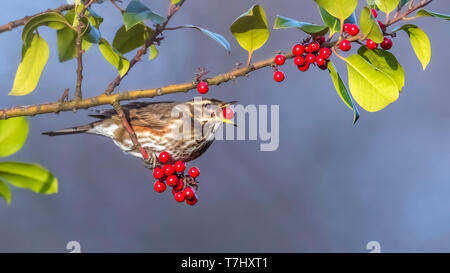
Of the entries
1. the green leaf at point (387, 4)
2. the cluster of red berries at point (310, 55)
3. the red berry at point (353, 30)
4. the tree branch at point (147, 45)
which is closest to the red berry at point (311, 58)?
the cluster of red berries at point (310, 55)

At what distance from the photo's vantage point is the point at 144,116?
218 cm

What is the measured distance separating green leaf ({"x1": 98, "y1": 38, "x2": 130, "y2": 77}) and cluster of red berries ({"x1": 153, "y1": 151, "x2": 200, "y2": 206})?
258 mm

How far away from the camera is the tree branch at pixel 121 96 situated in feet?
3.68

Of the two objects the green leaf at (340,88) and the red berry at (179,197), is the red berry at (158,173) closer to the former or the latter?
the red berry at (179,197)

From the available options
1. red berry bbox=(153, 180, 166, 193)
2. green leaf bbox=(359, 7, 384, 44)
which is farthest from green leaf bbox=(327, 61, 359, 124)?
red berry bbox=(153, 180, 166, 193)

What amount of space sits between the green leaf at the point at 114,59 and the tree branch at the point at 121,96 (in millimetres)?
136

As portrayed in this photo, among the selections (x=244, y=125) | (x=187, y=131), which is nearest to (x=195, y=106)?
(x=187, y=131)

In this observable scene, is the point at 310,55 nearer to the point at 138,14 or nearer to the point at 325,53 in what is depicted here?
the point at 325,53

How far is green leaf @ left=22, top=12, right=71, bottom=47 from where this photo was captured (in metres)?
1.21

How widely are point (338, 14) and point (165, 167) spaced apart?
0.59m

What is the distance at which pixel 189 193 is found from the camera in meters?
1.25

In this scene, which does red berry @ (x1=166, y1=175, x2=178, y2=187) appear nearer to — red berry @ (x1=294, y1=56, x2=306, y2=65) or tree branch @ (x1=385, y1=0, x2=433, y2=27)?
red berry @ (x1=294, y1=56, x2=306, y2=65)

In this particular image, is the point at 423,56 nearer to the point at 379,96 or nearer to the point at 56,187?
the point at 379,96

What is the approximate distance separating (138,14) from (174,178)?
425 mm
